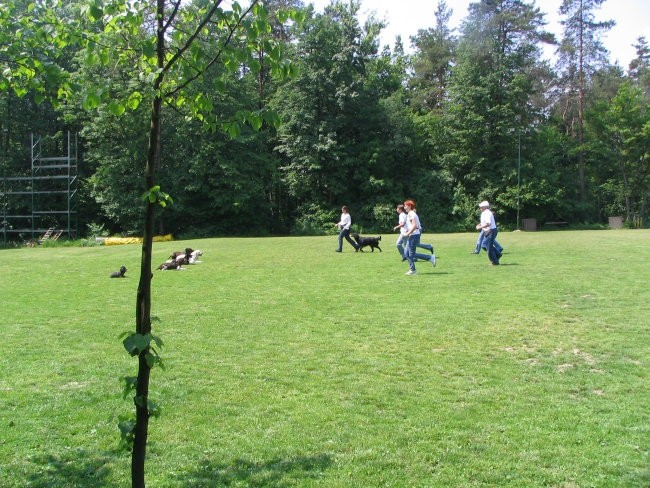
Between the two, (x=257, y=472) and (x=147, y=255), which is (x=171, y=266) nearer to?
(x=257, y=472)

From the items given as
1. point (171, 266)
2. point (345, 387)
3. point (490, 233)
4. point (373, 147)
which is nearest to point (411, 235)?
point (490, 233)

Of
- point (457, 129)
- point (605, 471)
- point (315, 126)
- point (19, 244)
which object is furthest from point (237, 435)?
point (457, 129)

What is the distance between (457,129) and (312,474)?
44155mm

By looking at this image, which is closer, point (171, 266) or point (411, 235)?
point (411, 235)

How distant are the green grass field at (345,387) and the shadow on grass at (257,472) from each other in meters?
0.01

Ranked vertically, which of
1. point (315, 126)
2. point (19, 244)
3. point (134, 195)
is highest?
point (315, 126)

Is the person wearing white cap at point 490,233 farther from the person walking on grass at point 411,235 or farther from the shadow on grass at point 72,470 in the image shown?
the shadow on grass at point 72,470

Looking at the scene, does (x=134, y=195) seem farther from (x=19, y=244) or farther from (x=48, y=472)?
(x=48, y=472)

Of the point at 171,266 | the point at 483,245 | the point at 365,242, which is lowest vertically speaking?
the point at 171,266

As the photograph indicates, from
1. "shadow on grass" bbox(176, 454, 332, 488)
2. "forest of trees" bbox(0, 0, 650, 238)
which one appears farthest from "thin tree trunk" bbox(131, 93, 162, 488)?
"forest of trees" bbox(0, 0, 650, 238)

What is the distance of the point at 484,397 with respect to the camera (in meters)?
5.19

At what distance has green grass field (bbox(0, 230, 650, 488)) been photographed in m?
3.86

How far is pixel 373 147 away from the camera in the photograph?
4378cm

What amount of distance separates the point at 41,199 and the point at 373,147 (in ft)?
80.4
